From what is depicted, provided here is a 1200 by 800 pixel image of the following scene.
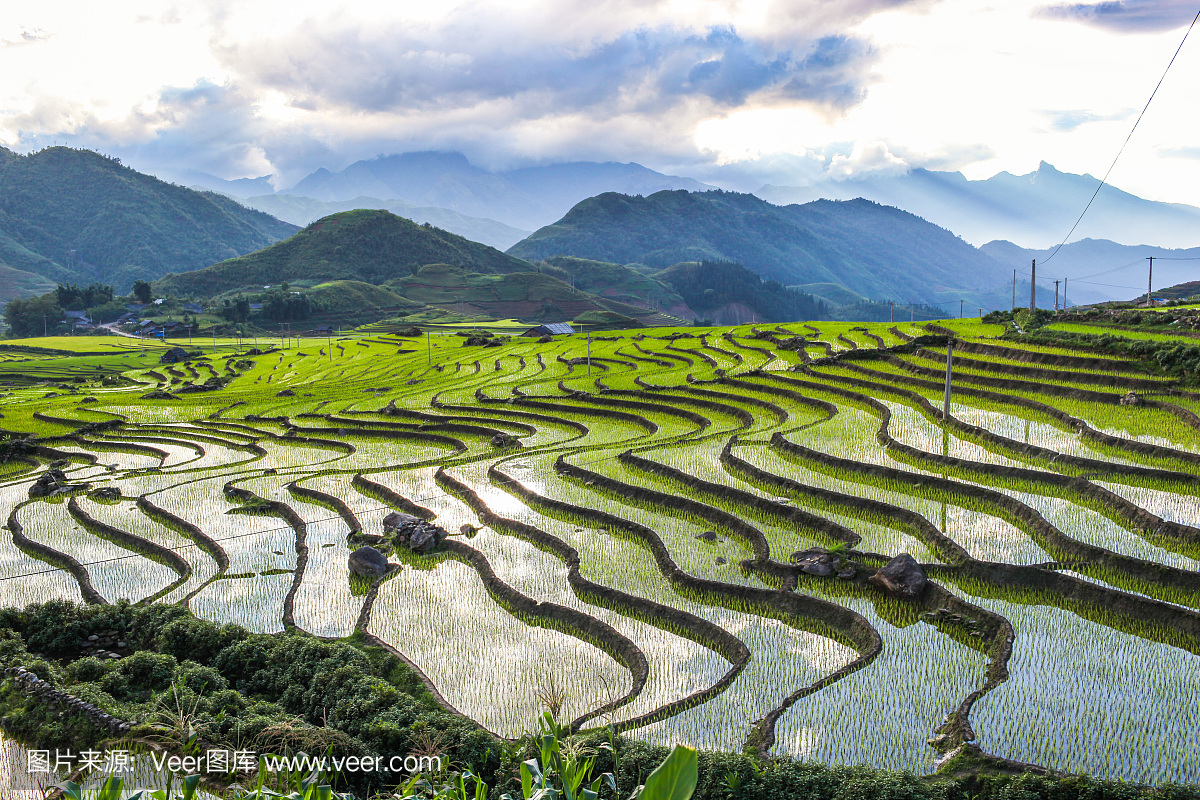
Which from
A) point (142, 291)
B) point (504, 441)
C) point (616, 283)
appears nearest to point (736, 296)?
point (616, 283)

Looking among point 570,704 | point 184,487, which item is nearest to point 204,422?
point 184,487

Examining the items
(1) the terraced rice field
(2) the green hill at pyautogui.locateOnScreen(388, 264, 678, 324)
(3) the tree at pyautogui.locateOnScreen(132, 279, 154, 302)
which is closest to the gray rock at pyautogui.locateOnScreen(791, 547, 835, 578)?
(1) the terraced rice field

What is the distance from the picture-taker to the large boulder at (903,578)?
11.3 m

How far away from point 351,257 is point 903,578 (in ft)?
466

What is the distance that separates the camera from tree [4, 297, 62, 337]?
93562mm

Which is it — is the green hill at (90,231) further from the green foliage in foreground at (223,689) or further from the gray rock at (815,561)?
the gray rock at (815,561)

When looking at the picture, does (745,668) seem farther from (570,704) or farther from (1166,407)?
(1166,407)

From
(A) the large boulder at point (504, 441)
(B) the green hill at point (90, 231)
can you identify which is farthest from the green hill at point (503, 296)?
(B) the green hill at point (90, 231)

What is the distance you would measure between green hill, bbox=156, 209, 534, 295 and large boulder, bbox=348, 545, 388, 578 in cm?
12034

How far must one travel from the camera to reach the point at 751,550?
14234 mm

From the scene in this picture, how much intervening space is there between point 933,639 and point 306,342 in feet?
252

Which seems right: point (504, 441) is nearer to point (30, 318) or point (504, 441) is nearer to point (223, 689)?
point (223, 689)

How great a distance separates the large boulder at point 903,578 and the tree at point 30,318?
109 meters

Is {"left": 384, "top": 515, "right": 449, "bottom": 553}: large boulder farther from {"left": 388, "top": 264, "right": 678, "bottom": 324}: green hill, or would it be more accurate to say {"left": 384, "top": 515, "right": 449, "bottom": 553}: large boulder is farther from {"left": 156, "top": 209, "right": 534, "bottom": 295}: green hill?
{"left": 156, "top": 209, "right": 534, "bottom": 295}: green hill
